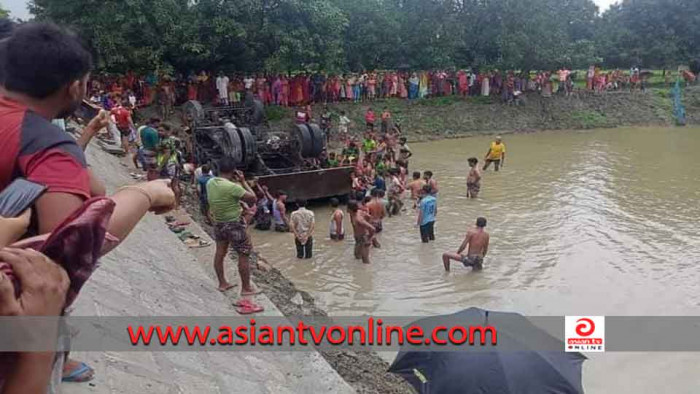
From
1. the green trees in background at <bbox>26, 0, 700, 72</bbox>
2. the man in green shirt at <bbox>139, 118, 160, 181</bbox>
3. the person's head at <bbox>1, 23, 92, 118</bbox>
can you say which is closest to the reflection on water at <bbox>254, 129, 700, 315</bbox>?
the man in green shirt at <bbox>139, 118, 160, 181</bbox>

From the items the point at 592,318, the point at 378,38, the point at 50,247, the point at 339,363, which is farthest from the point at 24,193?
the point at 378,38

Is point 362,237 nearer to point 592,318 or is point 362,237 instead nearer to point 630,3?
point 592,318

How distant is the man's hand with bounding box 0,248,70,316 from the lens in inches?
53.2

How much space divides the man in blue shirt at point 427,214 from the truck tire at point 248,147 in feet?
13.1

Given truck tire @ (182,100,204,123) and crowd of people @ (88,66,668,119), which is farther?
crowd of people @ (88,66,668,119)

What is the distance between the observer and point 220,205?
6.70 meters

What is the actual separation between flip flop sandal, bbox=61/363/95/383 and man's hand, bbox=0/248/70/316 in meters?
2.22

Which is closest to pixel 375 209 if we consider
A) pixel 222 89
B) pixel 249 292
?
pixel 249 292

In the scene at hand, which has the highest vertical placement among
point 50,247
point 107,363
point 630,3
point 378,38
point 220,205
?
point 630,3

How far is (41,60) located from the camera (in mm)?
1920

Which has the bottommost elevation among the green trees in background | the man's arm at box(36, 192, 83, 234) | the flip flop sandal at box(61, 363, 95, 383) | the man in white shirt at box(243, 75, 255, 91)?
the flip flop sandal at box(61, 363, 95, 383)

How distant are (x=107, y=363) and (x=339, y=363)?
2.58 metres

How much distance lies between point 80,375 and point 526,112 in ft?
87.7

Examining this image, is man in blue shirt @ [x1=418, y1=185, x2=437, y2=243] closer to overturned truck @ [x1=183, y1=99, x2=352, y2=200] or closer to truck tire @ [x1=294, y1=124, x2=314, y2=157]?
overturned truck @ [x1=183, y1=99, x2=352, y2=200]
